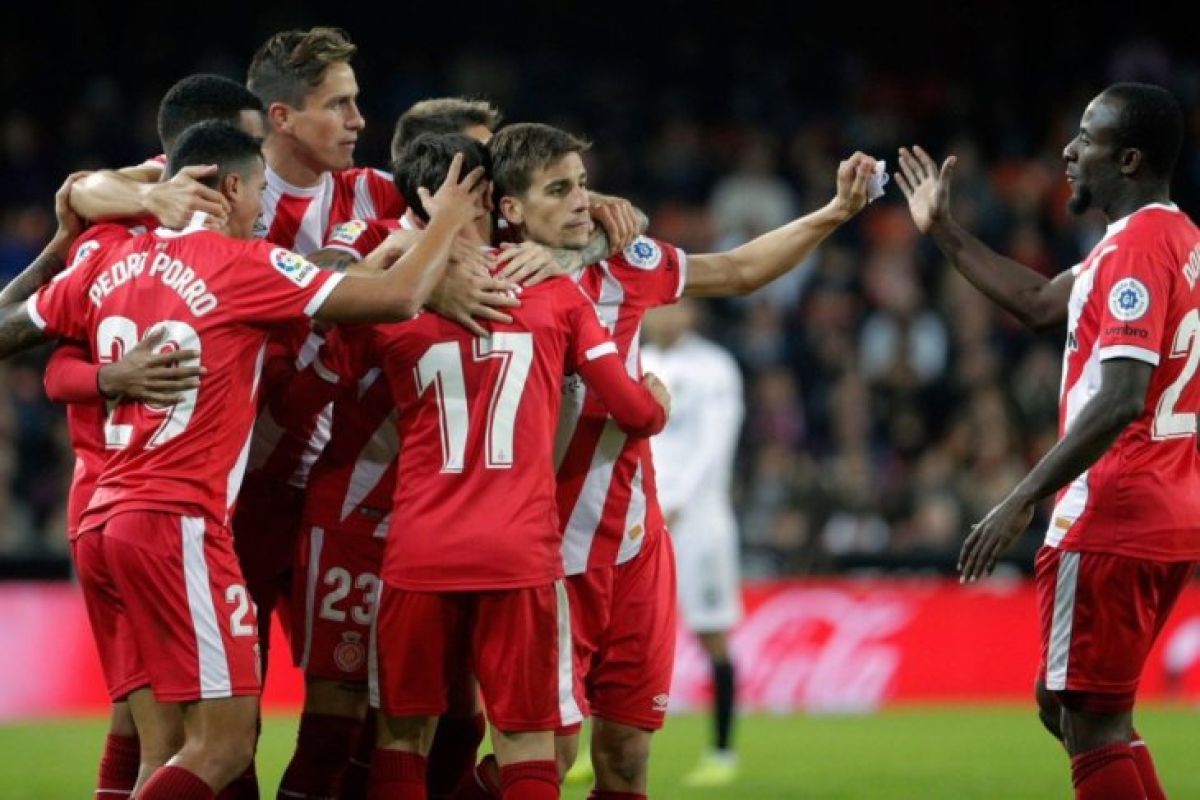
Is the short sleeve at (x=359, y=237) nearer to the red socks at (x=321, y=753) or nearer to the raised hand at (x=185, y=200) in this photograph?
the raised hand at (x=185, y=200)

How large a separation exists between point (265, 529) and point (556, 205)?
1.53 meters

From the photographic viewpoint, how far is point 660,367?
35.9ft

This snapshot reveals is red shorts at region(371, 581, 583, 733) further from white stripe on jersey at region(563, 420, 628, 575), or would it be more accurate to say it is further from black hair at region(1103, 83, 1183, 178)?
black hair at region(1103, 83, 1183, 178)

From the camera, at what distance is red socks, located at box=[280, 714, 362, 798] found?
6234mm

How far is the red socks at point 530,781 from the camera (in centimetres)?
559

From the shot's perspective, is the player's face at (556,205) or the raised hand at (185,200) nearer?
the raised hand at (185,200)

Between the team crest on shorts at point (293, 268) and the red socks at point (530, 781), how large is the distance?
151 centimetres

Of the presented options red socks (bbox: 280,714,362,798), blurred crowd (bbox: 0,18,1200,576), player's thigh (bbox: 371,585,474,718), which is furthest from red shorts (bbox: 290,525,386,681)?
blurred crowd (bbox: 0,18,1200,576)

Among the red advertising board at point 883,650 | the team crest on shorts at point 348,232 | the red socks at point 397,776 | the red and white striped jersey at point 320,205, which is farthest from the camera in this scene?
the red advertising board at point 883,650

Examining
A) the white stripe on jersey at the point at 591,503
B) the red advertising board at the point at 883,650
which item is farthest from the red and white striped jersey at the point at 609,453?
the red advertising board at the point at 883,650

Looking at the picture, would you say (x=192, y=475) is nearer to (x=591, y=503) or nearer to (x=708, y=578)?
(x=591, y=503)

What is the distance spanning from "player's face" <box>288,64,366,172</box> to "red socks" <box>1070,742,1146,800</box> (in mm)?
3114

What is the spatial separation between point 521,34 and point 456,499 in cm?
1357

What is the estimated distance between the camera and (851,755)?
34.4 ft
